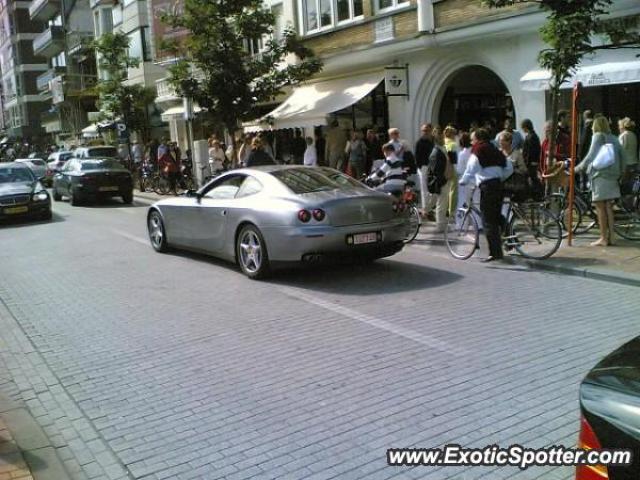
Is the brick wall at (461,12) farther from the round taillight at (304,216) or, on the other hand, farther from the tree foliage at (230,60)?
the round taillight at (304,216)

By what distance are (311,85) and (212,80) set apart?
4091 millimetres

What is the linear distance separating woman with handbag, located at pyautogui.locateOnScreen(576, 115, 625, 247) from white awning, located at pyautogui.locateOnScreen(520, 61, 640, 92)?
2.92 meters

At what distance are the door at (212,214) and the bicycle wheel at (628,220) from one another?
19.2ft

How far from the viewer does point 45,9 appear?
61.0 metres

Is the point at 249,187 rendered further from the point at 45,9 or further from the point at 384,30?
the point at 45,9

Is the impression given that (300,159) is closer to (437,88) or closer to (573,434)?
(437,88)

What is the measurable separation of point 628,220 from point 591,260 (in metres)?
2.16

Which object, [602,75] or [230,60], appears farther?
[230,60]

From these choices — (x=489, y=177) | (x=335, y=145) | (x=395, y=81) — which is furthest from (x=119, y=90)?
(x=489, y=177)

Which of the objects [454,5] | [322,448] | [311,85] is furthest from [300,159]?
[322,448]

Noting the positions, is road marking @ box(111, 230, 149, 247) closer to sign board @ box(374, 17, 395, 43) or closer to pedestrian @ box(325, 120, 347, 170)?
pedestrian @ box(325, 120, 347, 170)

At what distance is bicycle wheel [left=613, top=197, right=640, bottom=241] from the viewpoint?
10.4 metres

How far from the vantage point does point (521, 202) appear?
9.60m

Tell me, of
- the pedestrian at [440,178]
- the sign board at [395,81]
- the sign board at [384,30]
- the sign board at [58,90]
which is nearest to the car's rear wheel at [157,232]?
the pedestrian at [440,178]
